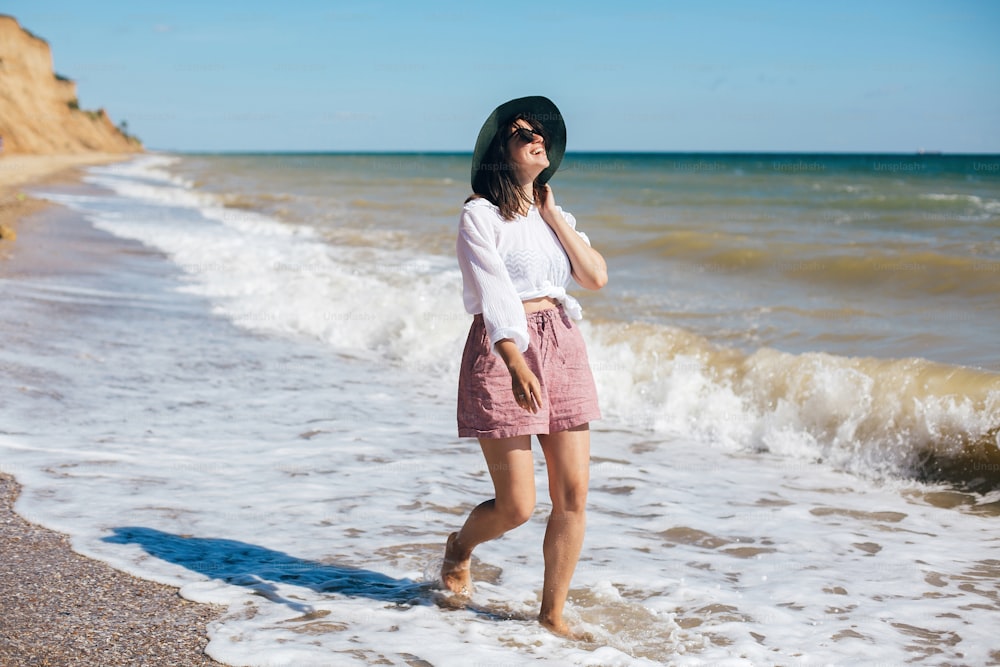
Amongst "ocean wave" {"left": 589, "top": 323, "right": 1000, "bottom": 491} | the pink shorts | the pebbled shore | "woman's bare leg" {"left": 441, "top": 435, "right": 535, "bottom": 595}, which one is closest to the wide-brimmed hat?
the pink shorts

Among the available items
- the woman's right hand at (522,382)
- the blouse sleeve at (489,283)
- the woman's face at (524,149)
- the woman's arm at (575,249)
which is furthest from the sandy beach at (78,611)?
the woman's face at (524,149)

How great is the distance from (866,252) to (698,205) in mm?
15462

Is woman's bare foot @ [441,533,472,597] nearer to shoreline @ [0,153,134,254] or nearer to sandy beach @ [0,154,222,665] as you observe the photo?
sandy beach @ [0,154,222,665]

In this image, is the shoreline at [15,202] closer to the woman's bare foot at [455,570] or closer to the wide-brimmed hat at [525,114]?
the woman's bare foot at [455,570]

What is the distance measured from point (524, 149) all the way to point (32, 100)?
7869 centimetres

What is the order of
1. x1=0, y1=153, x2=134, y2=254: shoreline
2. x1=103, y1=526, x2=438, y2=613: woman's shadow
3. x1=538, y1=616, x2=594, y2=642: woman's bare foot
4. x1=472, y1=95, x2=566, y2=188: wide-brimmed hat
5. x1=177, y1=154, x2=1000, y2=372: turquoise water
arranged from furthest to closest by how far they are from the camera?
x1=0, y1=153, x2=134, y2=254: shoreline, x1=177, y1=154, x2=1000, y2=372: turquoise water, x1=103, y1=526, x2=438, y2=613: woman's shadow, x1=538, y1=616, x2=594, y2=642: woman's bare foot, x1=472, y1=95, x2=566, y2=188: wide-brimmed hat

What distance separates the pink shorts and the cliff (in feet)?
215

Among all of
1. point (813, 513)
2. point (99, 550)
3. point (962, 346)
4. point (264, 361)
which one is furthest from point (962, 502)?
point (264, 361)

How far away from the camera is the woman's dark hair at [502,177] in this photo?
3.23 m

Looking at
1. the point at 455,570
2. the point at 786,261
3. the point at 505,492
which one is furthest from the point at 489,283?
the point at 786,261

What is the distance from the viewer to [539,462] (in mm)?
6137

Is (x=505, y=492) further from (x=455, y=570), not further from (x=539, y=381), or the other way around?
(x=455, y=570)

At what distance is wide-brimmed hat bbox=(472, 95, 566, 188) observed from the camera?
3.27 metres

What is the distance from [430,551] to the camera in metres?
4.44
